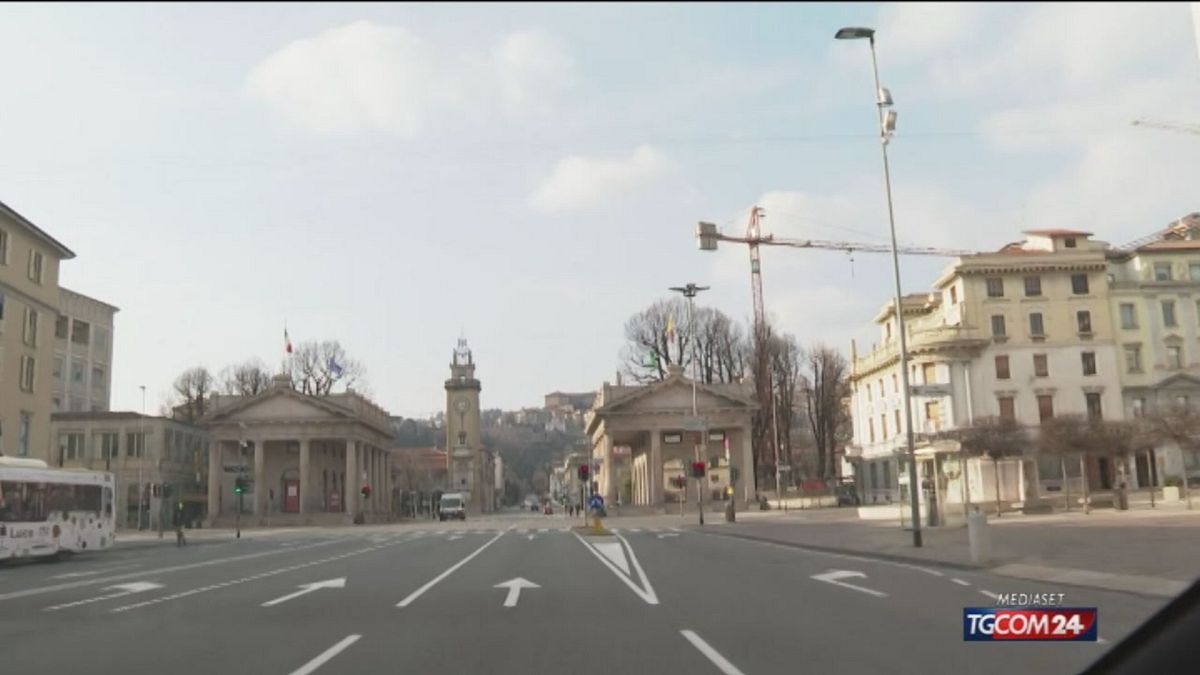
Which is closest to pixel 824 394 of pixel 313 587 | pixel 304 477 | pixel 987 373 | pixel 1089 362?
pixel 987 373

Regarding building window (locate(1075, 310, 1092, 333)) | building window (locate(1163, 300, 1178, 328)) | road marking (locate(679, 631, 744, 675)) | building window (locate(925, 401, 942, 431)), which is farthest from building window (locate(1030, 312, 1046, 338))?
road marking (locate(679, 631, 744, 675))

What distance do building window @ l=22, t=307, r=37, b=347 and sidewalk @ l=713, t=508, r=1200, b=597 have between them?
132ft

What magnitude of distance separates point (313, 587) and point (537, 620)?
24.0 ft

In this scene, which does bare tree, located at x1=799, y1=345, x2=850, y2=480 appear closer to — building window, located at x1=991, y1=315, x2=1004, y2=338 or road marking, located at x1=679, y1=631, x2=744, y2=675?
building window, located at x1=991, y1=315, x2=1004, y2=338

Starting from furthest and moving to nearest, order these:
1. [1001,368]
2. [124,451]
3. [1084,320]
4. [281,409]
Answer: [281,409], [124,451], [1001,368], [1084,320]

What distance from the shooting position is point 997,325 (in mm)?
62000

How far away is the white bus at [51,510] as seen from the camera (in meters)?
28.2

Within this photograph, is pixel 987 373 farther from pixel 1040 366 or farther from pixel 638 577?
pixel 638 577

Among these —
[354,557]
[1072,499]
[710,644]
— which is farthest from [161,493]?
[710,644]

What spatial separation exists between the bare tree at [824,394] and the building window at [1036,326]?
92.0ft

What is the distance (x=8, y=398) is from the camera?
47656 millimetres

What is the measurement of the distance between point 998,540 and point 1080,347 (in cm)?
3036

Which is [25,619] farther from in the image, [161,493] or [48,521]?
[161,493]

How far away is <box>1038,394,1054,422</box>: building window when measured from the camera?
2468 inches
